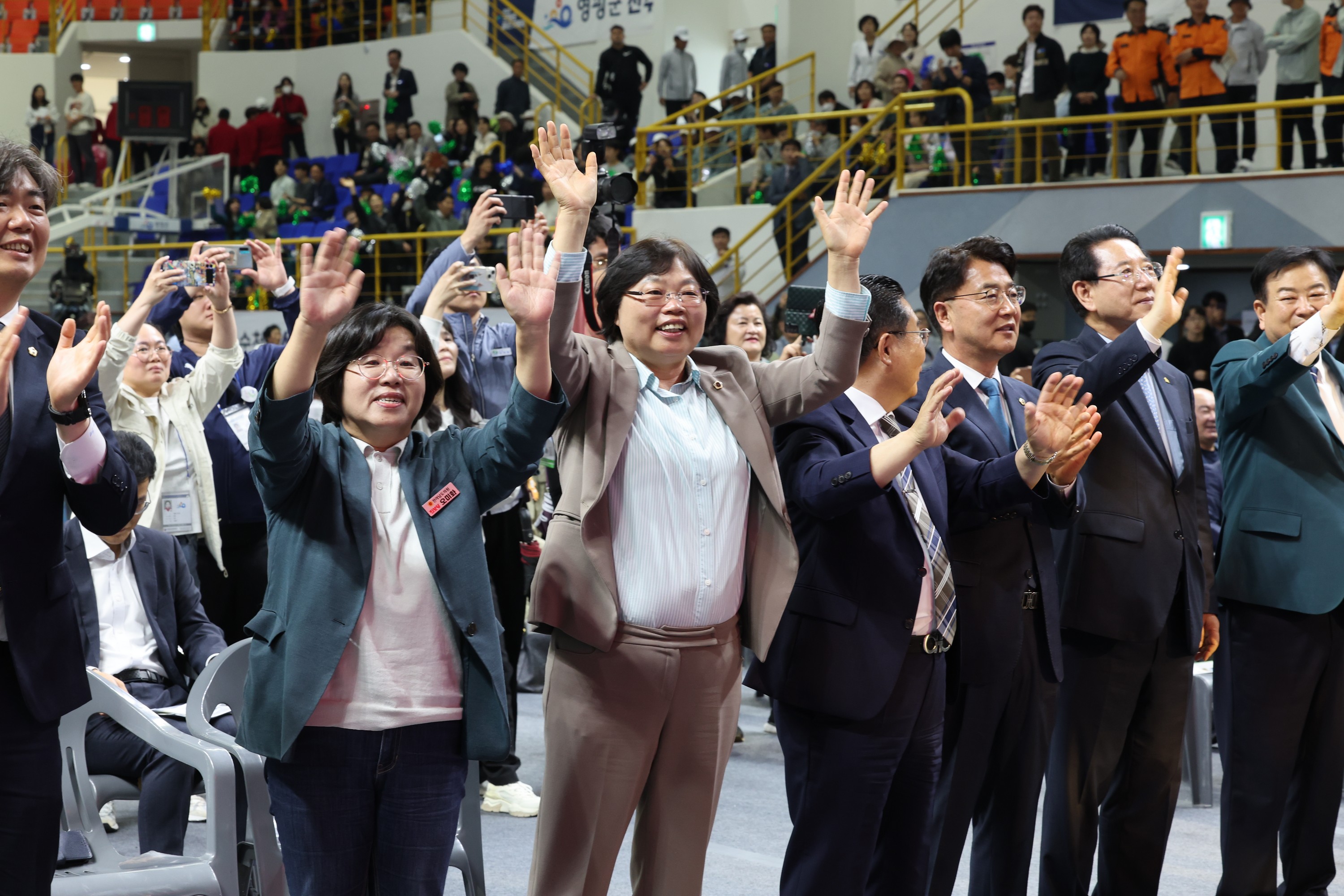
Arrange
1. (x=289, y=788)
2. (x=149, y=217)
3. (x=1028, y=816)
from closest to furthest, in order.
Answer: (x=289, y=788) < (x=1028, y=816) < (x=149, y=217)

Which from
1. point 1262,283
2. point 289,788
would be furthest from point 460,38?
point 289,788

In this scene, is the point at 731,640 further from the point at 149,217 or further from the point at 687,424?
the point at 149,217

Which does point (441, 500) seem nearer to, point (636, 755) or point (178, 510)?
point (636, 755)

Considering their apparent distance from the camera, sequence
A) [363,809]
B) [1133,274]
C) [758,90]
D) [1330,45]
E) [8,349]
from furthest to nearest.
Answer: [758,90]
[1330,45]
[1133,274]
[363,809]
[8,349]

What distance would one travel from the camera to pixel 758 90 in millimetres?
13742

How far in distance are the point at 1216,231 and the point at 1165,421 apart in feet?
22.2

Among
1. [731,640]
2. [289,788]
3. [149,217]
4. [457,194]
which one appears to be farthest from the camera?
[149,217]

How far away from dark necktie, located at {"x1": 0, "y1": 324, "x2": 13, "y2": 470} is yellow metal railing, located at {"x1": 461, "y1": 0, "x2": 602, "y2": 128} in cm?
1331

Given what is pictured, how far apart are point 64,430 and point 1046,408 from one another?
189cm

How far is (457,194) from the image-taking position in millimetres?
14312

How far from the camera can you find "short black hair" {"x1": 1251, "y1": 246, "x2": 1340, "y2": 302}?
3451 millimetres

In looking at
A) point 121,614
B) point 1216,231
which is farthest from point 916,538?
point 1216,231

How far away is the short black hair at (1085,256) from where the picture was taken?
3.29m

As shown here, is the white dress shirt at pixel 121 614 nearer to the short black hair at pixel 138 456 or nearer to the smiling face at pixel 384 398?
the short black hair at pixel 138 456
